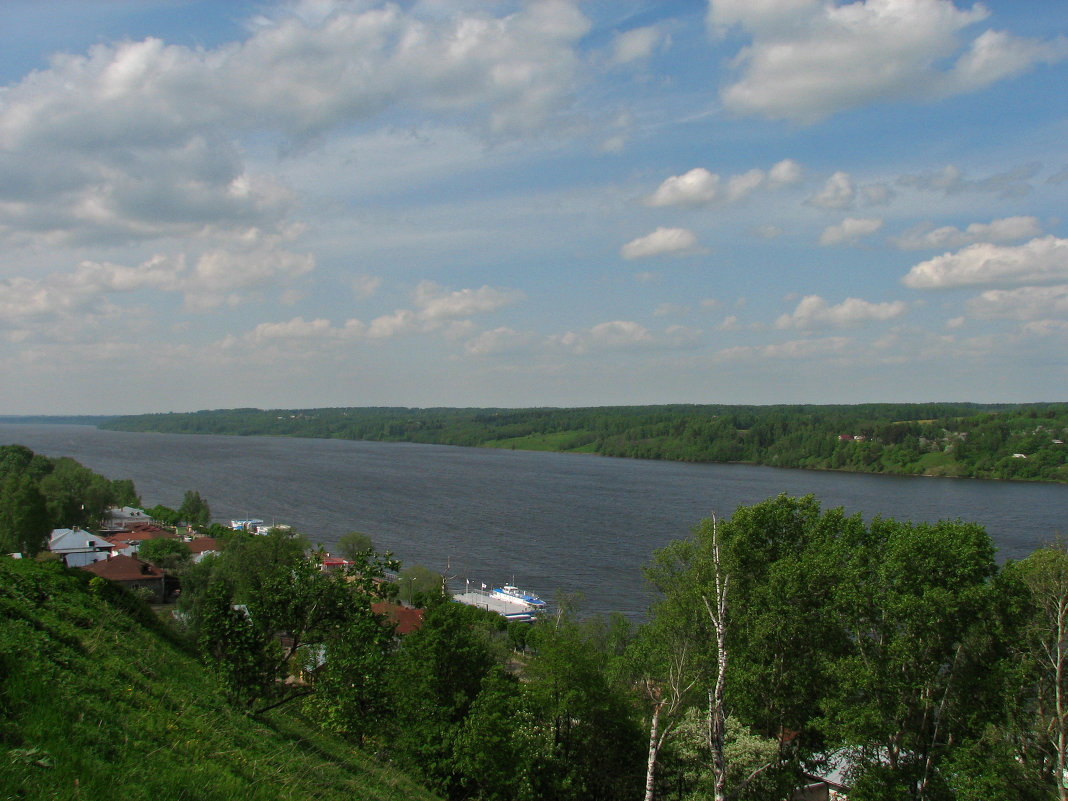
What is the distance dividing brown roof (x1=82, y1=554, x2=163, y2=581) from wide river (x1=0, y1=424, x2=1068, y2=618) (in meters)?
16.3

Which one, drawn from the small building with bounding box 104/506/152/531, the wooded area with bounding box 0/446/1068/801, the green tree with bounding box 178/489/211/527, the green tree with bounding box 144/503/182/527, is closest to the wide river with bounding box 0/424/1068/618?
the green tree with bounding box 144/503/182/527

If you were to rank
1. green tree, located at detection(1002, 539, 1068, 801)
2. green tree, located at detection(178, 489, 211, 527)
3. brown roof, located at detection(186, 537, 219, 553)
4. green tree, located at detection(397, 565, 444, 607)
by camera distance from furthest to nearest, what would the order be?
1. green tree, located at detection(178, 489, 211, 527)
2. brown roof, located at detection(186, 537, 219, 553)
3. green tree, located at detection(397, 565, 444, 607)
4. green tree, located at detection(1002, 539, 1068, 801)

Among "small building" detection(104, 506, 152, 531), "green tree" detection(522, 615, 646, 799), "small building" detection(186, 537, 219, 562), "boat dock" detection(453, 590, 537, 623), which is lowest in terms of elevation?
"boat dock" detection(453, 590, 537, 623)

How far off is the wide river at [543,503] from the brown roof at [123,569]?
16.3 metres

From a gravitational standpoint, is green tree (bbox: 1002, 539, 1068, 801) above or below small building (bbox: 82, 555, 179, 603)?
above

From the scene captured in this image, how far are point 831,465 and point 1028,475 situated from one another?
88.5 feet

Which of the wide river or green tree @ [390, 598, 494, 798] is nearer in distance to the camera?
green tree @ [390, 598, 494, 798]

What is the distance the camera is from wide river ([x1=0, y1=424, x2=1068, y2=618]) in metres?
48.6

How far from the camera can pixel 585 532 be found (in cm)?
5778

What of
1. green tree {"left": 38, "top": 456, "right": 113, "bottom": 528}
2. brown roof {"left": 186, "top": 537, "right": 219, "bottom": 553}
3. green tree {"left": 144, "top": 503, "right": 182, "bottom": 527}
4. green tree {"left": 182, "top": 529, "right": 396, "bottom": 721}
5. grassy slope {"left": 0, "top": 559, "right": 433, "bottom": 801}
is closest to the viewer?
grassy slope {"left": 0, "top": 559, "right": 433, "bottom": 801}

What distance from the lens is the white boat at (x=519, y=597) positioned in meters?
40.1

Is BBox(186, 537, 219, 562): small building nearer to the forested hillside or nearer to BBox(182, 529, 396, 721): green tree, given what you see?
BBox(182, 529, 396, 721): green tree

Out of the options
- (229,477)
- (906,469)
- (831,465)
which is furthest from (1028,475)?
(229,477)

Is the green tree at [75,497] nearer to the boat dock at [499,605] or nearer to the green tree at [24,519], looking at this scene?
the green tree at [24,519]
